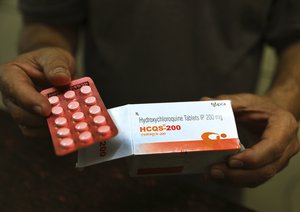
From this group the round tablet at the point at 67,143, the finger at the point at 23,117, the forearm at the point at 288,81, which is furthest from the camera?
the forearm at the point at 288,81

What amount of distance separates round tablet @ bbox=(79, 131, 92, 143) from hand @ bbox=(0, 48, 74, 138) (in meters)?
0.06

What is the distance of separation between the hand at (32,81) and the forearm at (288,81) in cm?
35

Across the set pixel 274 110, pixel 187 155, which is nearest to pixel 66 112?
pixel 187 155

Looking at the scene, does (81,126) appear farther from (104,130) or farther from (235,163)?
(235,163)

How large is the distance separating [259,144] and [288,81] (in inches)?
9.9

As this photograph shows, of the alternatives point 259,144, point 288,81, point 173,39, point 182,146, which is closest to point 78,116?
point 182,146

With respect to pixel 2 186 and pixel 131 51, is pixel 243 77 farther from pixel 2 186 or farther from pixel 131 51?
pixel 2 186

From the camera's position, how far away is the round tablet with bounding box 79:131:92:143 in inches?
12.5

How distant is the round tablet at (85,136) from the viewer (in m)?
0.32

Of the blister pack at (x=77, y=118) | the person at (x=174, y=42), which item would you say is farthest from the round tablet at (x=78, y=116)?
the person at (x=174, y=42)

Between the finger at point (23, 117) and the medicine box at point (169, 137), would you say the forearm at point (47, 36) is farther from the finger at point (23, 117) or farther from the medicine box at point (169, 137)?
the medicine box at point (169, 137)

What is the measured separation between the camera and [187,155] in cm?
35

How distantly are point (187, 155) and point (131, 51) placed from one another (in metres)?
0.32

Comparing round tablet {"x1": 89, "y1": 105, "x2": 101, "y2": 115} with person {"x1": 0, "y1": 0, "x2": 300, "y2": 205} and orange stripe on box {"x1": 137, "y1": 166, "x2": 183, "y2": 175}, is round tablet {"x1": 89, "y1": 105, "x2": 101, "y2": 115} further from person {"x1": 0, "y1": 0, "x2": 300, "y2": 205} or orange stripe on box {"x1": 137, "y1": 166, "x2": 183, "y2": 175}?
person {"x1": 0, "y1": 0, "x2": 300, "y2": 205}
